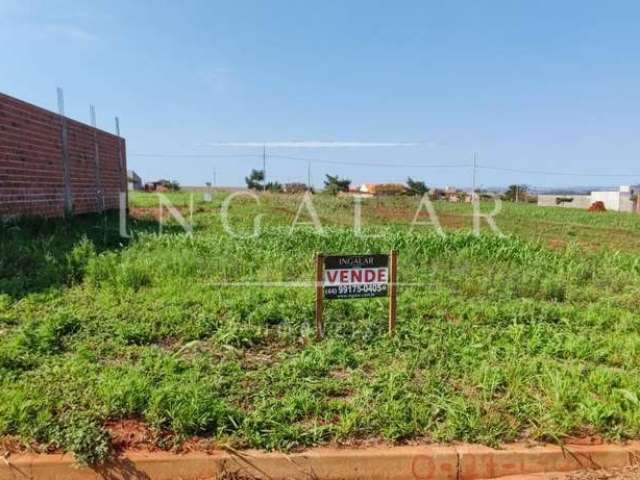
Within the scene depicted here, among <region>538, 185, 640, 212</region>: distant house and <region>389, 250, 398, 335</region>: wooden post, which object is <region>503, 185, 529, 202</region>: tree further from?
<region>389, 250, 398, 335</region>: wooden post

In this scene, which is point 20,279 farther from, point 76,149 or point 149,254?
point 76,149

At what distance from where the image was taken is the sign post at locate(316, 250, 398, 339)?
3689mm

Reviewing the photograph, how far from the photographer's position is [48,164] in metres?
8.56

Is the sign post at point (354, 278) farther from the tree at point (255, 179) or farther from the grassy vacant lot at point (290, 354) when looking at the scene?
the tree at point (255, 179)

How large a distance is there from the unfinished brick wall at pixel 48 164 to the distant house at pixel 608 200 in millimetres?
37032

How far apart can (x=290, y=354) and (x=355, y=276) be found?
81 cm

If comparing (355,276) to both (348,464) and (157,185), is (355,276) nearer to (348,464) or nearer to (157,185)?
(348,464)

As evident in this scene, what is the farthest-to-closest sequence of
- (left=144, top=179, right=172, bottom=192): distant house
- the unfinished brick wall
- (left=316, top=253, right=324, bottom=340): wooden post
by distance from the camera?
(left=144, top=179, right=172, bottom=192): distant house, the unfinished brick wall, (left=316, top=253, right=324, bottom=340): wooden post

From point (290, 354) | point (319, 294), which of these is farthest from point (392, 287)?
point (290, 354)

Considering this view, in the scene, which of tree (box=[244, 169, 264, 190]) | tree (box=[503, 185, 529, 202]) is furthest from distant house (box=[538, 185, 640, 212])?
→ tree (box=[244, 169, 264, 190])

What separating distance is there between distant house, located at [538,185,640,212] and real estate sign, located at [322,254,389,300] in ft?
131

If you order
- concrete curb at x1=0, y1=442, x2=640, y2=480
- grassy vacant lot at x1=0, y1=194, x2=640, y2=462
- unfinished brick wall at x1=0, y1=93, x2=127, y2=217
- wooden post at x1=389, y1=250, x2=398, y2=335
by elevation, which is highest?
unfinished brick wall at x1=0, y1=93, x2=127, y2=217

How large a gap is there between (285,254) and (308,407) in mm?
3741

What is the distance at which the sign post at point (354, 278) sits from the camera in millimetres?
3689
